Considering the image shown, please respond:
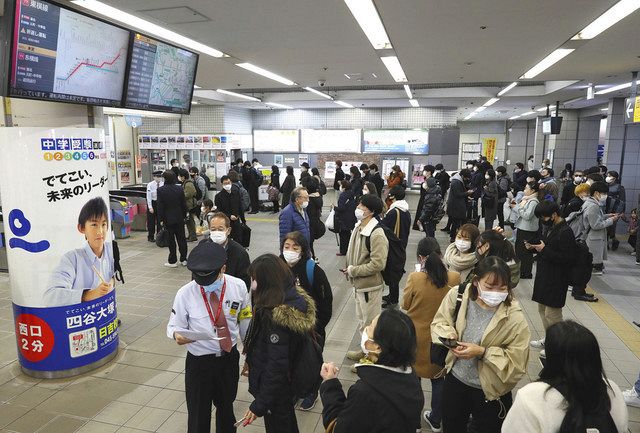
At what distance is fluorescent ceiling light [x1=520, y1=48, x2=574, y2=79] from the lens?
7160 millimetres

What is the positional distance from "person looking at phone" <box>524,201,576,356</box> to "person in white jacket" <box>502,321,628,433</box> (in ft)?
9.46

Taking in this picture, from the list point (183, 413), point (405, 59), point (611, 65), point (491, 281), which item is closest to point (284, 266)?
point (491, 281)

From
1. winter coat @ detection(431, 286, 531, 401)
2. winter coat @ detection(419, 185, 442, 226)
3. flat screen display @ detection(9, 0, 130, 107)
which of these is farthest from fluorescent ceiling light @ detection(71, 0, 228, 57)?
winter coat @ detection(431, 286, 531, 401)

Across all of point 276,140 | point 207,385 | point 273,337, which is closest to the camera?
point 273,337

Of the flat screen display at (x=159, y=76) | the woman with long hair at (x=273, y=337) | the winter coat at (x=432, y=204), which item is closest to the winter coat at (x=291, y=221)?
the flat screen display at (x=159, y=76)

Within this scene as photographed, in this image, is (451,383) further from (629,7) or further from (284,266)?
(629,7)

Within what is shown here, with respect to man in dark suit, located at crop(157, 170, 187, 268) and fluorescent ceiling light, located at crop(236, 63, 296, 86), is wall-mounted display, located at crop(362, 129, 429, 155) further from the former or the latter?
man in dark suit, located at crop(157, 170, 187, 268)

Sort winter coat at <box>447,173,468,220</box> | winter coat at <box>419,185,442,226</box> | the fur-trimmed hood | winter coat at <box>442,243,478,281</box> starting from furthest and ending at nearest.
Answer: winter coat at <box>447,173,468,220</box> < winter coat at <box>419,185,442,226</box> < winter coat at <box>442,243,478,281</box> < the fur-trimmed hood

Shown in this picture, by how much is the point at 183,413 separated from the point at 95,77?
3186mm

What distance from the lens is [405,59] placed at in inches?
308

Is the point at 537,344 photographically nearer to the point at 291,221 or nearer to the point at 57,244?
the point at 291,221

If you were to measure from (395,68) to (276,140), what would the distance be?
9.01m

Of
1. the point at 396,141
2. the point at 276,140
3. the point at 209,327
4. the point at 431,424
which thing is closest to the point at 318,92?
the point at 396,141

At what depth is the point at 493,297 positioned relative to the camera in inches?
104
